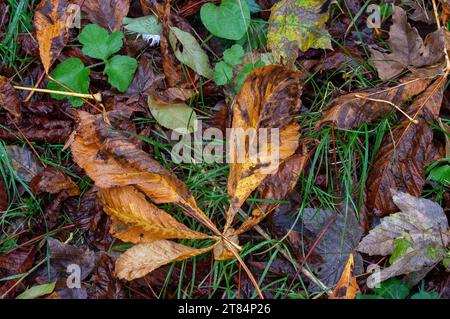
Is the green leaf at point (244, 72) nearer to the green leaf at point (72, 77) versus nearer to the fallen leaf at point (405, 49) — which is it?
the fallen leaf at point (405, 49)

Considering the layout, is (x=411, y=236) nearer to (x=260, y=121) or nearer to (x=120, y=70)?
(x=260, y=121)

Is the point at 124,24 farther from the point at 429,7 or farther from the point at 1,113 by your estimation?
the point at 429,7

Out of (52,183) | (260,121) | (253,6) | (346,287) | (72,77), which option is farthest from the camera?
(253,6)

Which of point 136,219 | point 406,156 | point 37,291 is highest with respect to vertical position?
point 406,156

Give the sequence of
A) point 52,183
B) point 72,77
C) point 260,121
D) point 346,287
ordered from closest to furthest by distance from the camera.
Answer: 1. point 346,287
2. point 260,121
3. point 52,183
4. point 72,77

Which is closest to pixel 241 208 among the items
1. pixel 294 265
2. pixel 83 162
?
pixel 294 265

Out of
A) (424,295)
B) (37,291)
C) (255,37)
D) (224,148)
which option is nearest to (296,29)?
(255,37)

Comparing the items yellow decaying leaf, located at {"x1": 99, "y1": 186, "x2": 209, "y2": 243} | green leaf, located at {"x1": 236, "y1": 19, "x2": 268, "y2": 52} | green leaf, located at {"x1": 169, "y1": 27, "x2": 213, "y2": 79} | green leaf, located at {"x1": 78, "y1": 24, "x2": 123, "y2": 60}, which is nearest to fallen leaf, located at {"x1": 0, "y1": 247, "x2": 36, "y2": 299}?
yellow decaying leaf, located at {"x1": 99, "y1": 186, "x2": 209, "y2": 243}
